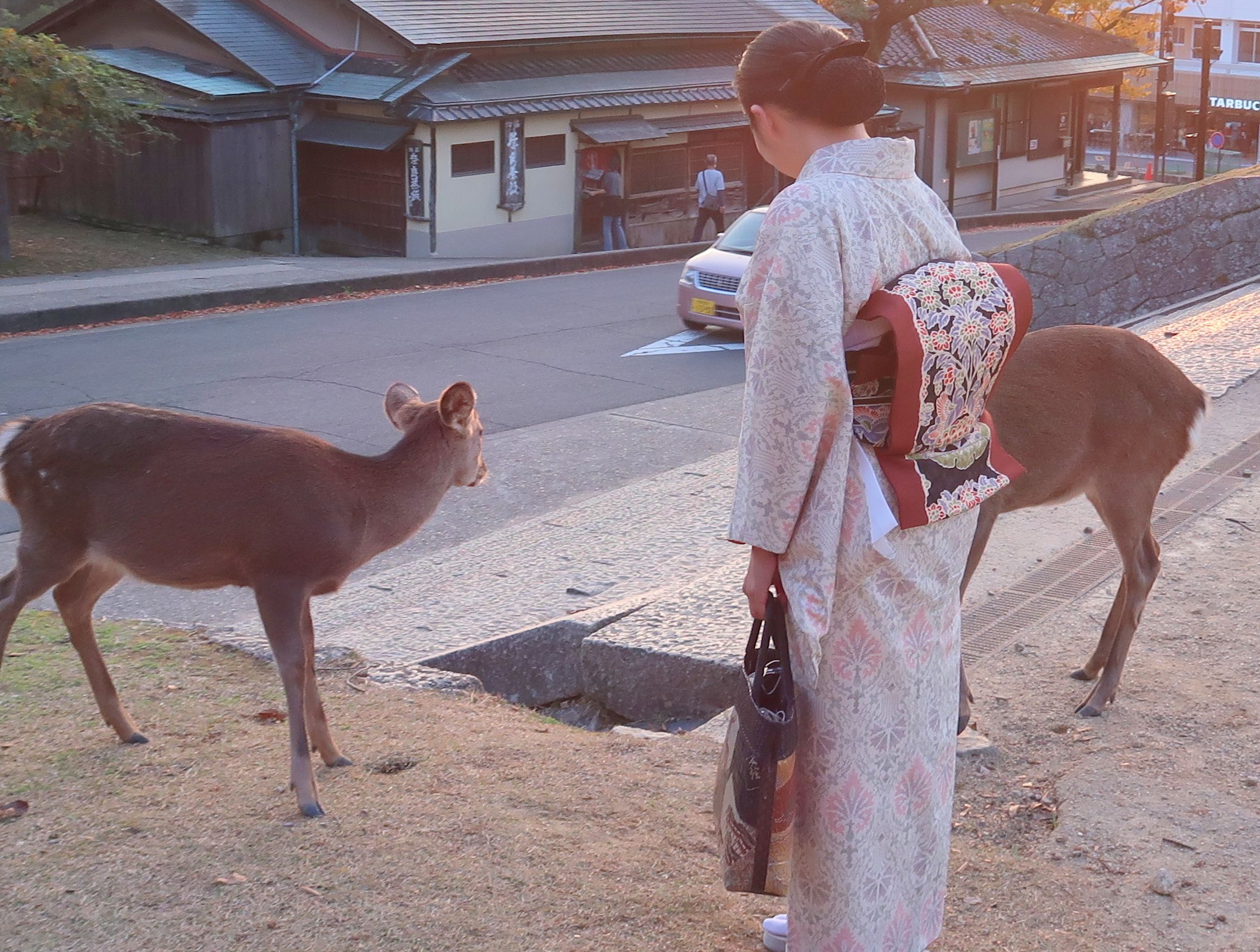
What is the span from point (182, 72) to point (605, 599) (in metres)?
19.6

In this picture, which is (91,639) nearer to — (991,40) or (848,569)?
(848,569)

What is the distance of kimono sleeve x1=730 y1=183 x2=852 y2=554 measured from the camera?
99.0 inches

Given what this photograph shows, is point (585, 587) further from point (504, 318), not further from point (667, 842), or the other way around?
point (504, 318)

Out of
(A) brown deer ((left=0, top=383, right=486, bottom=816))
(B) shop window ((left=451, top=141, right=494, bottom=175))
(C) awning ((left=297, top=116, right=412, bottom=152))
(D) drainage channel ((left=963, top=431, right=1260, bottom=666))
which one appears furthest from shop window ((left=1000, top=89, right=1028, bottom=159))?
(A) brown deer ((left=0, top=383, right=486, bottom=816))

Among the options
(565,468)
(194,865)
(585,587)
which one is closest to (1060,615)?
(585,587)

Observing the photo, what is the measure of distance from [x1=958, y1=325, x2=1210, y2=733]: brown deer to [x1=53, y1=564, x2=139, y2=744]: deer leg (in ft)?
8.87

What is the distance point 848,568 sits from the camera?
266 cm

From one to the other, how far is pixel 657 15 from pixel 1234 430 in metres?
22.0

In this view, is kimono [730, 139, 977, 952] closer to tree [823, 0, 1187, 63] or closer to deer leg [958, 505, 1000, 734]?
deer leg [958, 505, 1000, 734]

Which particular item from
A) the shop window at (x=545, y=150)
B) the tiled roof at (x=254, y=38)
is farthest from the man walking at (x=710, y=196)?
the tiled roof at (x=254, y=38)

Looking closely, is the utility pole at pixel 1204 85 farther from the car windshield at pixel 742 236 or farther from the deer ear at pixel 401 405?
the deer ear at pixel 401 405

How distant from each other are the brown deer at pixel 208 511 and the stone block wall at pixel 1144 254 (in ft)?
34.0

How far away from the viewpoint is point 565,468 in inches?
351

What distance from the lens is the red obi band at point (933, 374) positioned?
2574mm
